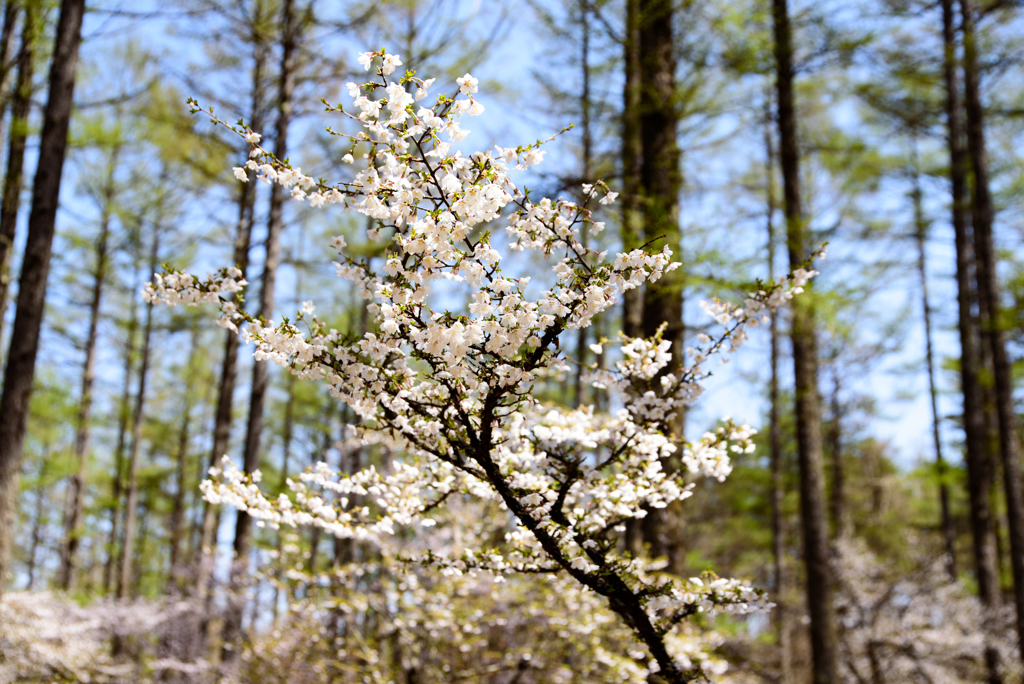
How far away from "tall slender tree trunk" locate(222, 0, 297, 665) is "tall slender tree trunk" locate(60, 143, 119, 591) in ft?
15.6

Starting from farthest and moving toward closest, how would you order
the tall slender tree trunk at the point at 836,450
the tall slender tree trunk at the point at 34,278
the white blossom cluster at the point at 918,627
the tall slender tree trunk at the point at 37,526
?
the tall slender tree trunk at the point at 37,526
the tall slender tree trunk at the point at 836,450
the white blossom cluster at the point at 918,627
the tall slender tree trunk at the point at 34,278

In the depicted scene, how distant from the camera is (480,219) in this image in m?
2.20

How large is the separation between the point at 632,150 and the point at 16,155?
548 cm

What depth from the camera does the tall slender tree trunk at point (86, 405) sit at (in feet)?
35.8

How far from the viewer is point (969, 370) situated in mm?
9875

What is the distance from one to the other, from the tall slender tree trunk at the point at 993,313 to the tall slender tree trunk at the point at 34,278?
28.8 ft

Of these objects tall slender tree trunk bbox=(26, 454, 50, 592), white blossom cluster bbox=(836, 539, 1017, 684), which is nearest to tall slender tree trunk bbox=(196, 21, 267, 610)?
white blossom cluster bbox=(836, 539, 1017, 684)

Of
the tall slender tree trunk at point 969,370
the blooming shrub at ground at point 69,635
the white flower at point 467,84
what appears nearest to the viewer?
the white flower at point 467,84

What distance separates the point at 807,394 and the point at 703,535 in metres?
10.2

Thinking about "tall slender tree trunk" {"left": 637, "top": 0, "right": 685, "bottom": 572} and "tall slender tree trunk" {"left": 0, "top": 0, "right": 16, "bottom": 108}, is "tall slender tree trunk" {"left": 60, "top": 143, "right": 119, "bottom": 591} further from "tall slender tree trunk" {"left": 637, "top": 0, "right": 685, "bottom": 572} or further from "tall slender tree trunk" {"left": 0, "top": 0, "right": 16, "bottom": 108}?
"tall slender tree trunk" {"left": 637, "top": 0, "right": 685, "bottom": 572}

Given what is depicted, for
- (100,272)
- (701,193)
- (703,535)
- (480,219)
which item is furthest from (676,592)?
(703,535)

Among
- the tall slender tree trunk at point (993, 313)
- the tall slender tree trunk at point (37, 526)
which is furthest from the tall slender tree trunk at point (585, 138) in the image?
the tall slender tree trunk at point (37, 526)

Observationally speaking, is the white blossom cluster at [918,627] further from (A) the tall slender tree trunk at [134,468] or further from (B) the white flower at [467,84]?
(A) the tall slender tree trunk at [134,468]

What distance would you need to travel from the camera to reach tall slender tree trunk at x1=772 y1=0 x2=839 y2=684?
630 cm
